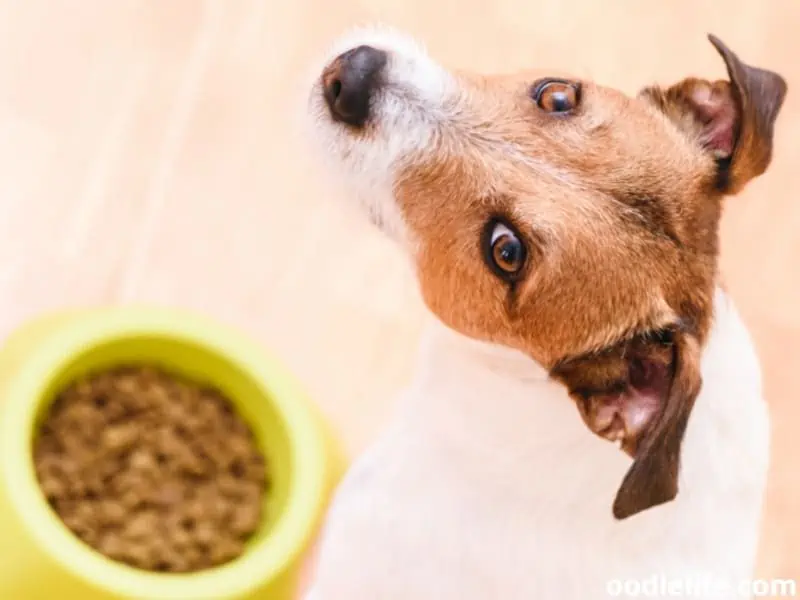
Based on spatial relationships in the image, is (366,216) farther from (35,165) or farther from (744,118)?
(35,165)

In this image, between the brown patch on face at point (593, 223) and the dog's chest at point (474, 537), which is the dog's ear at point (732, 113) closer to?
the brown patch on face at point (593, 223)

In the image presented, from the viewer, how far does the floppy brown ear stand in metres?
1.21

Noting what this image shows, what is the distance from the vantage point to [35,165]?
2137mm

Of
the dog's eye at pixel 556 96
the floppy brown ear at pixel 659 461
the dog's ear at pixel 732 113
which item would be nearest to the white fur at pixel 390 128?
the dog's eye at pixel 556 96

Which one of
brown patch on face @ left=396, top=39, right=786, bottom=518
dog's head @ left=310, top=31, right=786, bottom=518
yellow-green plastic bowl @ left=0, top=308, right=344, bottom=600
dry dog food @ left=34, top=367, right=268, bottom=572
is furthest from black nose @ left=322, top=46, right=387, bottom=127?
dry dog food @ left=34, top=367, right=268, bottom=572

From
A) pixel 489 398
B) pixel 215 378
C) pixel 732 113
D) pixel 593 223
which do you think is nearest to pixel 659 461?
pixel 593 223

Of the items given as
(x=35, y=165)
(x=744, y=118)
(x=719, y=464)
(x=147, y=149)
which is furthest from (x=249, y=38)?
(x=719, y=464)

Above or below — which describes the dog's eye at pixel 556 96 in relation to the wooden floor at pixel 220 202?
below

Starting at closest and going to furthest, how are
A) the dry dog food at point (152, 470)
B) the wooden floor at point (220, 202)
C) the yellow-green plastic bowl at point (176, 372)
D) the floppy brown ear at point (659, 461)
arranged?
the floppy brown ear at point (659, 461) < the yellow-green plastic bowl at point (176, 372) < the dry dog food at point (152, 470) < the wooden floor at point (220, 202)

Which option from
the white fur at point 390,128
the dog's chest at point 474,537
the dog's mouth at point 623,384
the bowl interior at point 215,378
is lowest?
the dog's chest at point 474,537

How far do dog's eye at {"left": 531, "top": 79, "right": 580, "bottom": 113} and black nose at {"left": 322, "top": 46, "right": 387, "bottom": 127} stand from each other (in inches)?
8.7

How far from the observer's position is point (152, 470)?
1866 mm

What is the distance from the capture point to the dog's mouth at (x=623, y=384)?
135 centimetres

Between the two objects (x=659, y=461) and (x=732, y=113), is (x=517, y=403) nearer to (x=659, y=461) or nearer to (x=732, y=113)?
(x=659, y=461)
